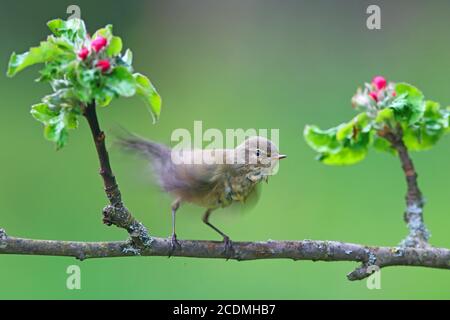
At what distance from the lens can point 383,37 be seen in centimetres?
643

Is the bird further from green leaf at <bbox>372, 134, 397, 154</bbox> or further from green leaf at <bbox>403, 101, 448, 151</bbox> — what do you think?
green leaf at <bbox>403, 101, 448, 151</bbox>

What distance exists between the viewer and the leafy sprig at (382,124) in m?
2.78

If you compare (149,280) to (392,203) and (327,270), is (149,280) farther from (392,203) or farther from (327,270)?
(392,203)

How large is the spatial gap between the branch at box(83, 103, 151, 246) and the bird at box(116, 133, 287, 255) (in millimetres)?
509

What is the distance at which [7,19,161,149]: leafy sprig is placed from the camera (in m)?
1.96

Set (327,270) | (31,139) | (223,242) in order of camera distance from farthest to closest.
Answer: (31,139) → (327,270) → (223,242)

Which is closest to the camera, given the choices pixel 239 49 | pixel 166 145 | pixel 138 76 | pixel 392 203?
pixel 138 76

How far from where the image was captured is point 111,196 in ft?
7.27

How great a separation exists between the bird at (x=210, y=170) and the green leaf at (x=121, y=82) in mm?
787

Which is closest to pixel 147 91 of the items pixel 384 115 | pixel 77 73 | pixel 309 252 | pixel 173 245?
pixel 77 73

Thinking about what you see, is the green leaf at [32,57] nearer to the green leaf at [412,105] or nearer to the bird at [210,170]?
the bird at [210,170]

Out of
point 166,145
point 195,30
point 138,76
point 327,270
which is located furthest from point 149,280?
point 195,30

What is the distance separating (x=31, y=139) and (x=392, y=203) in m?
2.82

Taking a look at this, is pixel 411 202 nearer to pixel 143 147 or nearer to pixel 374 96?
pixel 374 96
